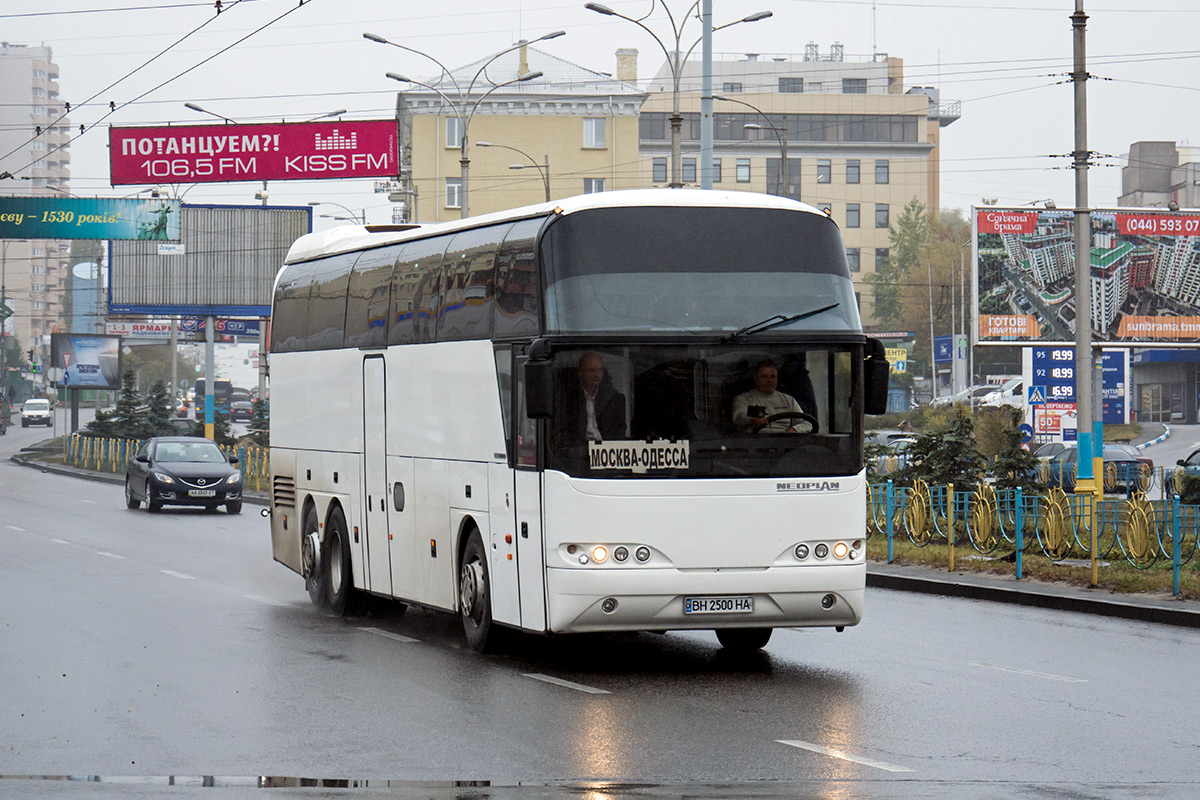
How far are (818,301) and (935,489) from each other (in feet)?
35.3

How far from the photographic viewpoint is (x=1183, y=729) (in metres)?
9.47

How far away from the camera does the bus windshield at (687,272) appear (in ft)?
37.3

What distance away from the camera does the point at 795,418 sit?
37.9ft

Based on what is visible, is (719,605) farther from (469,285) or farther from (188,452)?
(188,452)

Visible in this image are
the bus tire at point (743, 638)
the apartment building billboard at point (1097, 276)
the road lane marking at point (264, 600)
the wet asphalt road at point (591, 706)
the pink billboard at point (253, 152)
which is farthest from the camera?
the pink billboard at point (253, 152)

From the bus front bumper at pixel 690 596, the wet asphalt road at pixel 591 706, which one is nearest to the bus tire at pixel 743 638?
the wet asphalt road at pixel 591 706

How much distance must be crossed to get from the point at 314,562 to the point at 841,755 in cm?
888

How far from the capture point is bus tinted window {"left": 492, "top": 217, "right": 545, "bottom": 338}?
1165cm

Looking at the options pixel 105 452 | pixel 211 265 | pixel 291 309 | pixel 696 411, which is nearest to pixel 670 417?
pixel 696 411

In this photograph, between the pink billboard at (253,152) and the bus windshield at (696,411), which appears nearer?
the bus windshield at (696,411)

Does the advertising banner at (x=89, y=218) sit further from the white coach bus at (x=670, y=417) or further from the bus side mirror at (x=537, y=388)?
the bus side mirror at (x=537, y=388)

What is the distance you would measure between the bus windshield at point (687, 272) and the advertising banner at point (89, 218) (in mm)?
39725

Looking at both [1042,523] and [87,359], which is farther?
[87,359]

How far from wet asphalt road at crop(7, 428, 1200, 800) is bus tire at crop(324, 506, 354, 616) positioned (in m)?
0.29
